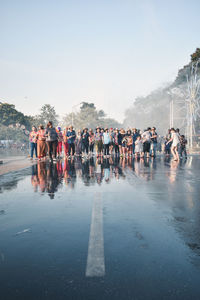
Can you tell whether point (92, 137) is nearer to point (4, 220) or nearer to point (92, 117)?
point (4, 220)

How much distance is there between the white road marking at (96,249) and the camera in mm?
2641

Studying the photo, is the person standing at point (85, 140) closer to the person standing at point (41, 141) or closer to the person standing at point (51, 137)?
the person standing at point (41, 141)

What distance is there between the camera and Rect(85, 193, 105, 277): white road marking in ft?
8.66

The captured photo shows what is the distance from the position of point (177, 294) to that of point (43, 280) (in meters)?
1.10

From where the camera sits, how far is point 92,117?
11969 cm

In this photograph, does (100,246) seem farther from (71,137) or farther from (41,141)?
(71,137)

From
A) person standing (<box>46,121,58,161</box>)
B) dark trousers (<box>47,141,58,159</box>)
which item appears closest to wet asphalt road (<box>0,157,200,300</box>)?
person standing (<box>46,121,58,161</box>)

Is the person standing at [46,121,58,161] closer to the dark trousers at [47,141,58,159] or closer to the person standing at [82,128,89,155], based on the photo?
the dark trousers at [47,141,58,159]

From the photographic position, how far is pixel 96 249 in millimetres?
3164

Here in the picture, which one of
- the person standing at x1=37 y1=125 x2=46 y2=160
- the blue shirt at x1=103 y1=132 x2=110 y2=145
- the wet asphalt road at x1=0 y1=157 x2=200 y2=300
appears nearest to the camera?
the wet asphalt road at x1=0 y1=157 x2=200 y2=300

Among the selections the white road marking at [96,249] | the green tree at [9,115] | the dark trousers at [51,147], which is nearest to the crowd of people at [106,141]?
the dark trousers at [51,147]

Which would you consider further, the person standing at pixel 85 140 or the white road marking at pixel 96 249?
the person standing at pixel 85 140

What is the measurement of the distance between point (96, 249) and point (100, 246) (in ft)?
0.31

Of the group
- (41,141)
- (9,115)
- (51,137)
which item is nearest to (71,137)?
(41,141)
